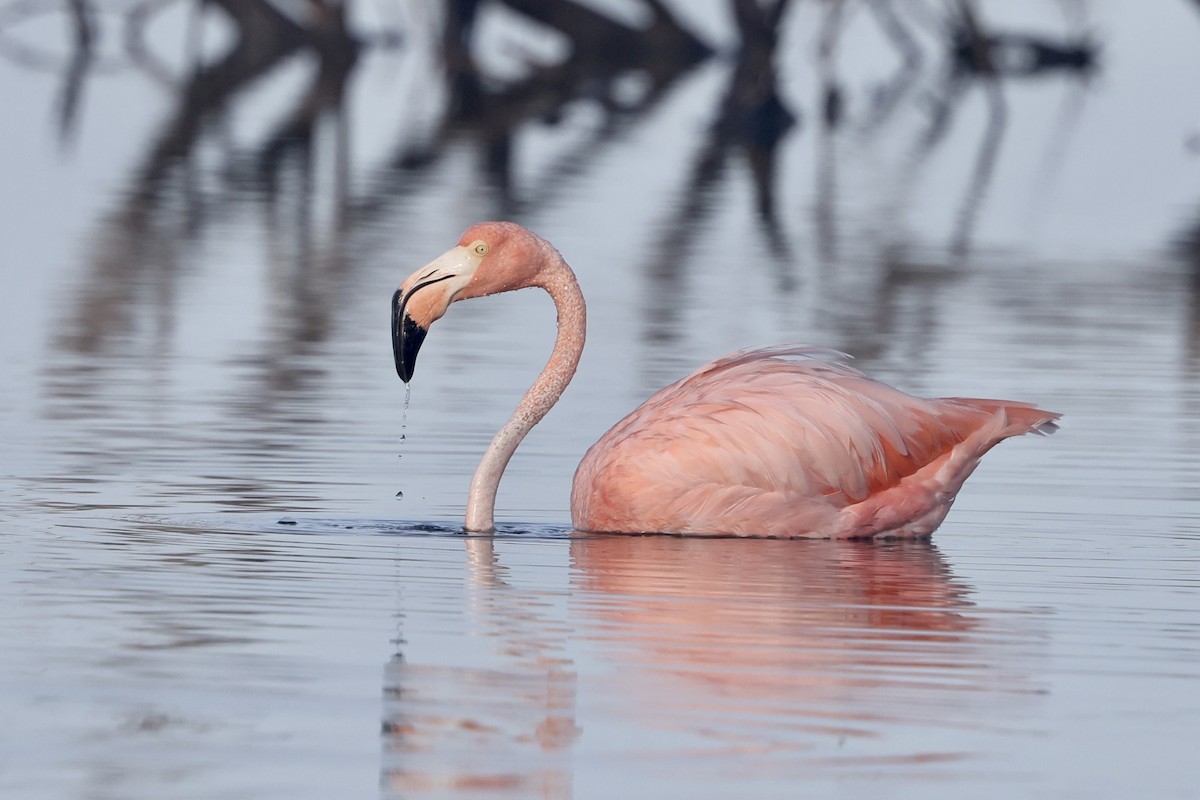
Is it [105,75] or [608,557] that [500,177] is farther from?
[105,75]

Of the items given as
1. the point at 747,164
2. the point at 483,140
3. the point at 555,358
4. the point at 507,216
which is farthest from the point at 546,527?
the point at 483,140

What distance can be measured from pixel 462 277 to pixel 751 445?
107 cm

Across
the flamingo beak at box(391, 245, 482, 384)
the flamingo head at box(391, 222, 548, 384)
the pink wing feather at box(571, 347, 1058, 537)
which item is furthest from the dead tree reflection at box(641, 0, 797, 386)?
the flamingo beak at box(391, 245, 482, 384)

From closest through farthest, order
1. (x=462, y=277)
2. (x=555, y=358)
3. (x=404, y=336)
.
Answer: (x=404, y=336) < (x=462, y=277) < (x=555, y=358)

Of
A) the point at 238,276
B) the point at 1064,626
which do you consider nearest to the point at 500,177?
the point at 238,276

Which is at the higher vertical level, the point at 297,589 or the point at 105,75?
the point at 105,75

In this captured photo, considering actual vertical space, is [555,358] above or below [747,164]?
below

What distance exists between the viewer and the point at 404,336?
26.9 ft

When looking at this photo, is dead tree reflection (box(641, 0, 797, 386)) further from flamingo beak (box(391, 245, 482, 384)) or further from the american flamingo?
flamingo beak (box(391, 245, 482, 384))

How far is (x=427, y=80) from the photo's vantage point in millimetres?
50938

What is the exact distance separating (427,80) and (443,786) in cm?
4668

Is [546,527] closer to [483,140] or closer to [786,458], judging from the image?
[786,458]

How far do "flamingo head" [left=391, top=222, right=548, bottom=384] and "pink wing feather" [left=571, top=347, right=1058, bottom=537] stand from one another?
0.62 m

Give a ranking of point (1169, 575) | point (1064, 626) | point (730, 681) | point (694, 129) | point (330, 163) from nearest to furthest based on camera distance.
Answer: point (730, 681) → point (1064, 626) → point (1169, 575) → point (330, 163) → point (694, 129)
